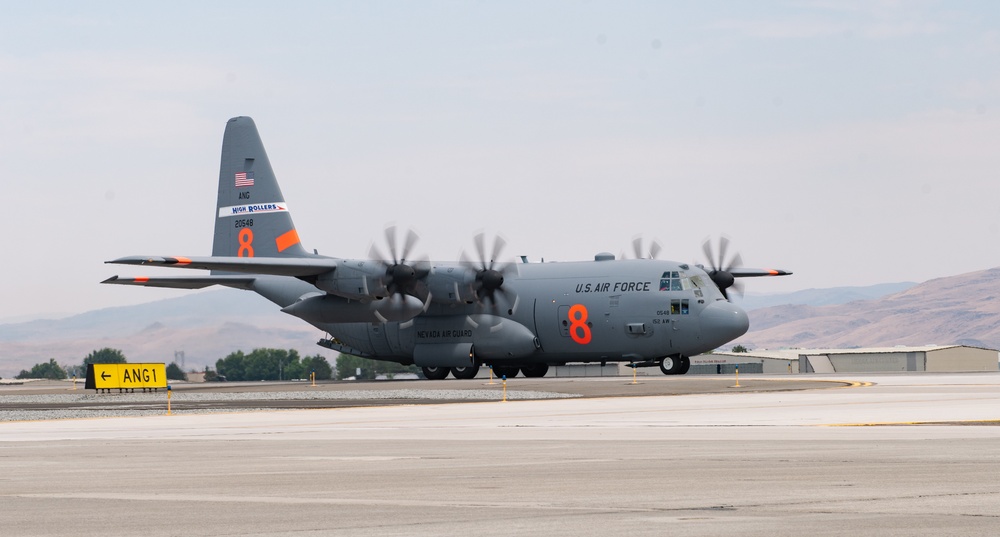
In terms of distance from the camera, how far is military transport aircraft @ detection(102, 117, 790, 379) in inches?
2372

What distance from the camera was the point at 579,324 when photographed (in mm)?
63969

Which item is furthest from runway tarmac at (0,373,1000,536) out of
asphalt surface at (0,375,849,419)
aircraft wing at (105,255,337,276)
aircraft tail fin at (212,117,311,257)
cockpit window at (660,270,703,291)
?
aircraft tail fin at (212,117,311,257)

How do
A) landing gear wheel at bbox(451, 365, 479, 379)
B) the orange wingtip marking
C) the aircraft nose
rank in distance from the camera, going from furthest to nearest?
the orange wingtip marking < landing gear wheel at bbox(451, 365, 479, 379) < the aircraft nose

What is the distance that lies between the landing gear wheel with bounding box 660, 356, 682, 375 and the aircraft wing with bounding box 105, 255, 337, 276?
15.6 metres

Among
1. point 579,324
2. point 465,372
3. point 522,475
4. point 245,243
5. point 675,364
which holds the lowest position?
point 522,475

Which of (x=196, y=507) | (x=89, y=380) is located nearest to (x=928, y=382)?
(x=89, y=380)

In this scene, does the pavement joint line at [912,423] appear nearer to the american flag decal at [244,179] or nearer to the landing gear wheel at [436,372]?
→ the landing gear wheel at [436,372]

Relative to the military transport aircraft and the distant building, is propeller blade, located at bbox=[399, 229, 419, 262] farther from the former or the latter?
the distant building

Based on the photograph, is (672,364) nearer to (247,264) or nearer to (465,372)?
(465,372)

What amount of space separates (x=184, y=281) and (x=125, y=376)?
6359 millimetres

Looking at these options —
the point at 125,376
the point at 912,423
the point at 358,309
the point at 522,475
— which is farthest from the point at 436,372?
the point at 522,475

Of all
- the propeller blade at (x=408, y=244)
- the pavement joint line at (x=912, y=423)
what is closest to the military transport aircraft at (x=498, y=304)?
the propeller blade at (x=408, y=244)

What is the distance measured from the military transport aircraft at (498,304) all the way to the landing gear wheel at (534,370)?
0.26 ft

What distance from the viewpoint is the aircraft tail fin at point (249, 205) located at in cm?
7225
